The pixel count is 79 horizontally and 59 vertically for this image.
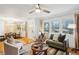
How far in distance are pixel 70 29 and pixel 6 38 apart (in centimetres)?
98

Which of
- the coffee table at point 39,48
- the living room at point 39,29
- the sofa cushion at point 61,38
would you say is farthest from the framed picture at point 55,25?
the coffee table at point 39,48

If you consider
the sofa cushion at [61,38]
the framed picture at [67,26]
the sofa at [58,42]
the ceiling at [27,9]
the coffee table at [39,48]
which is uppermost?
the ceiling at [27,9]

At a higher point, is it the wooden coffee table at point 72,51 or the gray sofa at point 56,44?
the gray sofa at point 56,44

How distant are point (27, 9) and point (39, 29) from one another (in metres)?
0.35

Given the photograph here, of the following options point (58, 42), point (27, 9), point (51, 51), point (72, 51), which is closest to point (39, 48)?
point (51, 51)

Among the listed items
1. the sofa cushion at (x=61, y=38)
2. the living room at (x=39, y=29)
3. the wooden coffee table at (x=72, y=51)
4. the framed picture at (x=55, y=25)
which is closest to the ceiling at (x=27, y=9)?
the living room at (x=39, y=29)

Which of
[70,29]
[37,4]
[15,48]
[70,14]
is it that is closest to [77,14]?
[70,14]

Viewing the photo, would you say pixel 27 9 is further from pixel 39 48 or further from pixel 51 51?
pixel 51 51

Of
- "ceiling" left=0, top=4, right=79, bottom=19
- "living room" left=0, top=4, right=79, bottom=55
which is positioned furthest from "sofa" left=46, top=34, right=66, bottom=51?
"ceiling" left=0, top=4, right=79, bottom=19

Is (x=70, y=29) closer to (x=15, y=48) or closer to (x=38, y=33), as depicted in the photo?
(x=38, y=33)

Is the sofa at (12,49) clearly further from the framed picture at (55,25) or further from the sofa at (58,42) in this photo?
the framed picture at (55,25)

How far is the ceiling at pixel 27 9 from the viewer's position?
1.67 m

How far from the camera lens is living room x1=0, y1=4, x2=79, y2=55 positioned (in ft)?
5.48
